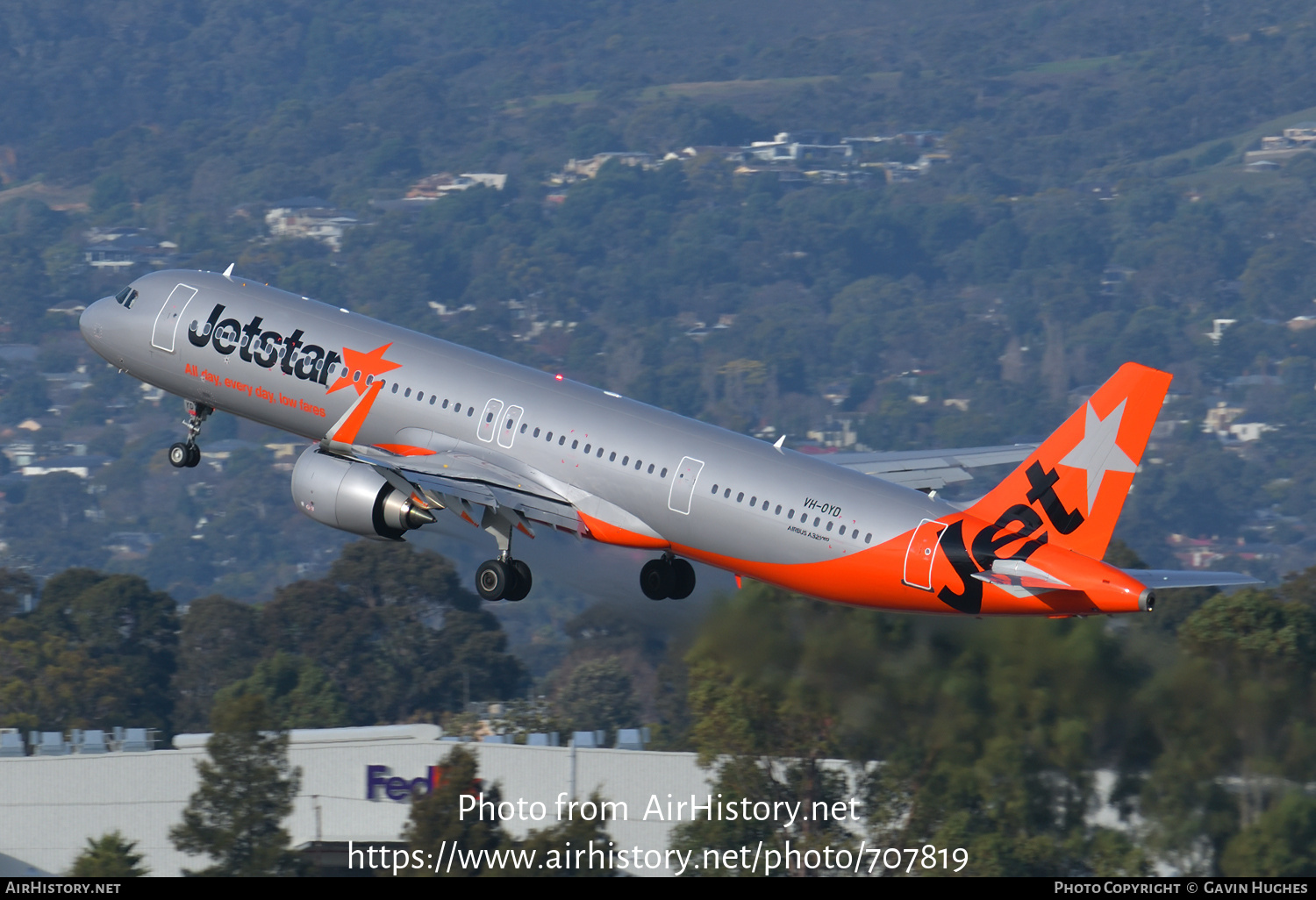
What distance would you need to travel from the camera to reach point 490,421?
159 feet

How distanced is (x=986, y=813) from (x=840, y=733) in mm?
4593

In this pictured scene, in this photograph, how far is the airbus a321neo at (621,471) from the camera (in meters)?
41.7

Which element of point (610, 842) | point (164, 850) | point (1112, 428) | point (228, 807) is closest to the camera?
point (1112, 428)

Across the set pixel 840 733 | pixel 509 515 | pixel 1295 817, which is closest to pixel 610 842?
pixel 840 733

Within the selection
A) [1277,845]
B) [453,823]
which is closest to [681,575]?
[1277,845]

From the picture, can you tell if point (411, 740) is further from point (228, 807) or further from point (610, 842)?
point (610, 842)

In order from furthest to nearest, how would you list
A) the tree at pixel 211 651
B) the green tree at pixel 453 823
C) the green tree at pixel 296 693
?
the tree at pixel 211 651
the green tree at pixel 296 693
the green tree at pixel 453 823

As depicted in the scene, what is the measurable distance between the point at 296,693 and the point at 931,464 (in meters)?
70.3

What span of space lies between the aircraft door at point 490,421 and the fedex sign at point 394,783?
32.9 metres

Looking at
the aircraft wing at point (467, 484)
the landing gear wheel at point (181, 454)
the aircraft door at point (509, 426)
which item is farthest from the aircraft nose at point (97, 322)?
the aircraft door at point (509, 426)

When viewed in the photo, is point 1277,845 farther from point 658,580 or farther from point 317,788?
point 317,788

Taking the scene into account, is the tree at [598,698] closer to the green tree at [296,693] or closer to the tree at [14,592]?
the green tree at [296,693]

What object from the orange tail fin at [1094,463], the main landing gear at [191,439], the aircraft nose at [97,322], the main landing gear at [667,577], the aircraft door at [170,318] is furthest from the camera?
the aircraft nose at [97,322]
